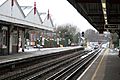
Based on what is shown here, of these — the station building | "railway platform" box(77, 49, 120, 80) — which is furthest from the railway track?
the station building

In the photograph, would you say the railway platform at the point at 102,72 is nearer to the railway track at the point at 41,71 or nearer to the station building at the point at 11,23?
the railway track at the point at 41,71

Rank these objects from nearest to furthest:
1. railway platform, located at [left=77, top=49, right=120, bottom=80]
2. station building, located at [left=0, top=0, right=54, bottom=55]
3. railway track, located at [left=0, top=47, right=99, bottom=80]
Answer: railway platform, located at [left=77, top=49, right=120, bottom=80] < railway track, located at [left=0, top=47, right=99, bottom=80] < station building, located at [left=0, top=0, right=54, bottom=55]

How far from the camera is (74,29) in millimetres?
154375

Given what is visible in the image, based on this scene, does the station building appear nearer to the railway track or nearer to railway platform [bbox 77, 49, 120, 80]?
the railway track

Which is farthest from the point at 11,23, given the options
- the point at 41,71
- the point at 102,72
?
the point at 102,72

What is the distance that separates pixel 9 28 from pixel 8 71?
17.2 metres

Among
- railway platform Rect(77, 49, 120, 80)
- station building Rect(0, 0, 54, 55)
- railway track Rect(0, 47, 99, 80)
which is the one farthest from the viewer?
station building Rect(0, 0, 54, 55)

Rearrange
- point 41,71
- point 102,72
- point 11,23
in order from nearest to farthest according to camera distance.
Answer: point 102,72
point 41,71
point 11,23

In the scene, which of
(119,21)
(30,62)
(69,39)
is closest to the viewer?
(30,62)

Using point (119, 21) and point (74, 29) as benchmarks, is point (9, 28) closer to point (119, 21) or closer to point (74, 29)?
point (119, 21)

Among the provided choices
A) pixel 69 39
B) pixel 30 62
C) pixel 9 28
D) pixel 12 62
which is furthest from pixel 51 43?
pixel 12 62

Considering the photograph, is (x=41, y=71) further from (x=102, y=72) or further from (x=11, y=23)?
(x=11, y=23)

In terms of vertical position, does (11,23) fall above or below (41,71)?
above

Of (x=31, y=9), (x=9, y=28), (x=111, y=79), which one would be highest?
(x=31, y=9)
